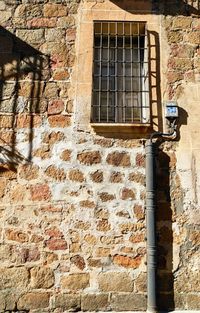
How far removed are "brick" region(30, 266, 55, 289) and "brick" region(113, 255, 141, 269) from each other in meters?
0.71

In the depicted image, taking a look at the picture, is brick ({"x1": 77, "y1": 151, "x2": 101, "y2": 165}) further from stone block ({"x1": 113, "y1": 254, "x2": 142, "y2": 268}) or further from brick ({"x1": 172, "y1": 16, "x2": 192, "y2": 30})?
brick ({"x1": 172, "y1": 16, "x2": 192, "y2": 30})

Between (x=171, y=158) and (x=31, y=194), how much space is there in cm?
165

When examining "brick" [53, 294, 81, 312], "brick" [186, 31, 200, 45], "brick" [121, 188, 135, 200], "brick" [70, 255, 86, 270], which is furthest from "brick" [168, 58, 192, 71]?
"brick" [53, 294, 81, 312]

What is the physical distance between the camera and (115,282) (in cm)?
439

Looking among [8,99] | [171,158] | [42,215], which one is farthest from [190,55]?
[42,215]

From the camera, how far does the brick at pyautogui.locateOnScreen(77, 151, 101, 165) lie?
15.6 feet

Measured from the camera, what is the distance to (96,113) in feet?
16.4

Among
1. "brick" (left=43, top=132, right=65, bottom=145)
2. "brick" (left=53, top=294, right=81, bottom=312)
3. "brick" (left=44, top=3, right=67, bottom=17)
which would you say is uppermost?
"brick" (left=44, top=3, right=67, bottom=17)

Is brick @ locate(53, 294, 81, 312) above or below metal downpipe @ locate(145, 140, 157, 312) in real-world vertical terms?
below

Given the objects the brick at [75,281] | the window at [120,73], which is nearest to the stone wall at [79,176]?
the brick at [75,281]

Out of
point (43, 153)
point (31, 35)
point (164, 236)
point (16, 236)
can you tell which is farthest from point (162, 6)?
point (16, 236)

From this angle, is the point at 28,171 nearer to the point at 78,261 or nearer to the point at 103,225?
the point at 103,225

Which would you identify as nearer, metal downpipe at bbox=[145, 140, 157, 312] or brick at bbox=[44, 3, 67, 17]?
metal downpipe at bbox=[145, 140, 157, 312]

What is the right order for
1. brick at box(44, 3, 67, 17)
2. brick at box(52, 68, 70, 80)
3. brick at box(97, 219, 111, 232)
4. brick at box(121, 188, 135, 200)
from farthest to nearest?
brick at box(44, 3, 67, 17) → brick at box(52, 68, 70, 80) → brick at box(121, 188, 135, 200) → brick at box(97, 219, 111, 232)
